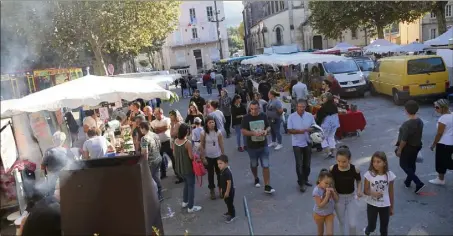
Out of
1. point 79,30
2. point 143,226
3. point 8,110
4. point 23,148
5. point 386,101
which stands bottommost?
point 386,101

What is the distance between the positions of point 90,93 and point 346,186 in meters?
4.78

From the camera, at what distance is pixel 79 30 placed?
1478cm

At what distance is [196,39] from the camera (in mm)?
54469

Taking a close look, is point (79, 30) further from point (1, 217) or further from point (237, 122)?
point (1, 217)

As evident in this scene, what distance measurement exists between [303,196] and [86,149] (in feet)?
11.6

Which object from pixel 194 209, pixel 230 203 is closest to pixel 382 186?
pixel 230 203

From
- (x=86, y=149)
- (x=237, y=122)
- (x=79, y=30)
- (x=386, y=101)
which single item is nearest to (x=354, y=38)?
(x=386, y=101)

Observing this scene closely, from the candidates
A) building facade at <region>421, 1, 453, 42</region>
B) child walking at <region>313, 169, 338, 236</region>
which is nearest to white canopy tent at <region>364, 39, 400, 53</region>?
building facade at <region>421, 1, 453, 42</region>

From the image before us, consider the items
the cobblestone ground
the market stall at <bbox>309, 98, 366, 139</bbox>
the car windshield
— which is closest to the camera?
the cobblestone ground

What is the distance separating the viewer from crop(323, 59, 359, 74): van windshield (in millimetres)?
16306

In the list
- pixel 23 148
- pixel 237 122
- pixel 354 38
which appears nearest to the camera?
pixel 23 148

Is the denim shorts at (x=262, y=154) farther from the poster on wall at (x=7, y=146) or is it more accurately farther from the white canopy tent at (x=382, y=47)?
the white canopy tent at (x=382, y=47)

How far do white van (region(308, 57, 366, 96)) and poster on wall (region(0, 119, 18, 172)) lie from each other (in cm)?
1299

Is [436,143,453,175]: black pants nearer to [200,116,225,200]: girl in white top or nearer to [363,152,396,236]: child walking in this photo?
[363,152,396,236]: child walking
